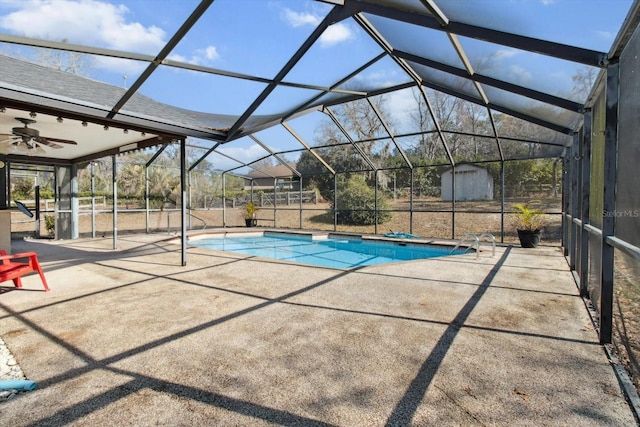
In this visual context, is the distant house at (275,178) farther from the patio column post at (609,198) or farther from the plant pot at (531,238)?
the patio column post at (609,198)

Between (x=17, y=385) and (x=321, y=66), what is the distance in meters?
A: 5.65

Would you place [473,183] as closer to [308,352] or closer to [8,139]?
[308,352]

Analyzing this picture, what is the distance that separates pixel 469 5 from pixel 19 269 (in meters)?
6.07

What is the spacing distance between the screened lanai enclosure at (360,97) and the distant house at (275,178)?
1610 millimetres

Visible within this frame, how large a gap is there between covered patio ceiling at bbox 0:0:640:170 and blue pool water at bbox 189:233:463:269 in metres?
3.60

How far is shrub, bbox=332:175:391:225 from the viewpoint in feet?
→ 42.1

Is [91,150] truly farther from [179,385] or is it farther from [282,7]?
[179,385]

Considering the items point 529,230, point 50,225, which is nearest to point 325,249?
point 529,230

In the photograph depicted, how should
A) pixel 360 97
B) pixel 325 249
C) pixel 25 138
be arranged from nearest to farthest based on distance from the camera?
pixel 25 138, pixel 360 97, pixel 325 249

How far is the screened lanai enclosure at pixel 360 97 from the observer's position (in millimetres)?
2643

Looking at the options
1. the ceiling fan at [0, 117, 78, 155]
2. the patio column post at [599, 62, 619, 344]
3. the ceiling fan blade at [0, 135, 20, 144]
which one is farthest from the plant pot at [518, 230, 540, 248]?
the ceiling fan blade at [0, 135, 20, 144]

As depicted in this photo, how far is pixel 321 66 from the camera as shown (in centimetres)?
588

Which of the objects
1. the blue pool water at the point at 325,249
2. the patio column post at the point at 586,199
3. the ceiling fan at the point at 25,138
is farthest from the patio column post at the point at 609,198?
the ceiling fan at the point at 25,138

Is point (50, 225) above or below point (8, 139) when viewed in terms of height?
below
